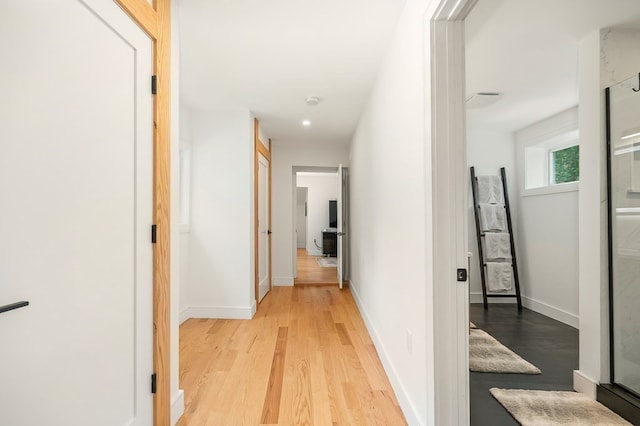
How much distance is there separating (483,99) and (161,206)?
10.2 ft

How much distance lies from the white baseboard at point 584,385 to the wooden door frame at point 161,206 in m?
2.58

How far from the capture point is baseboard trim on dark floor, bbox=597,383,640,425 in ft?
5.56

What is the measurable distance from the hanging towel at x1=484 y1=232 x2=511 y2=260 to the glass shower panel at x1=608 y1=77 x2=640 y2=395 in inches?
83.8

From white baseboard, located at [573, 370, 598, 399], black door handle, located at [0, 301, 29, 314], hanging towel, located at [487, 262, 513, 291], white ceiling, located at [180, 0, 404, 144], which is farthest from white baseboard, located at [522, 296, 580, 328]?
black door handle, located at [0, 301, 29, 314]

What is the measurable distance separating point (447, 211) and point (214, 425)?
1707 millimetres

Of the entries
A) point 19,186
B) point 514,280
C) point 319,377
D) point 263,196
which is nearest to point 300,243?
point 263,196

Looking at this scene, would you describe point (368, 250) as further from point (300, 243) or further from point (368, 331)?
point (300, 243)

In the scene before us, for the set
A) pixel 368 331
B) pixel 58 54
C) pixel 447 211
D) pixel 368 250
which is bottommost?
pixel 368 331

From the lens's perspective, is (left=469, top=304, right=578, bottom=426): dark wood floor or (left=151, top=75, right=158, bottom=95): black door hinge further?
(left=469, top=304, right=578, bottom=426): dark wood floor

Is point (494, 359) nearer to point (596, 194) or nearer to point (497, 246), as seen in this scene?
point (596, 194)

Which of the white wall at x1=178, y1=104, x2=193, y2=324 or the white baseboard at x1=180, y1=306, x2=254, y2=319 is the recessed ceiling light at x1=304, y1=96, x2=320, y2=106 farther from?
the white baseboard at x1=180, y1=306, x2=254, y2=319

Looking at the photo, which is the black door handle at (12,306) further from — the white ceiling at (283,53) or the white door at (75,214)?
the white ceiling at (283,53)

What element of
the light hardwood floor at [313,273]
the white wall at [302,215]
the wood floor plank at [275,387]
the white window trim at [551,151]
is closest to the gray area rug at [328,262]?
the light hardwood floor at [313,273]

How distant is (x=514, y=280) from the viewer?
3943mm
